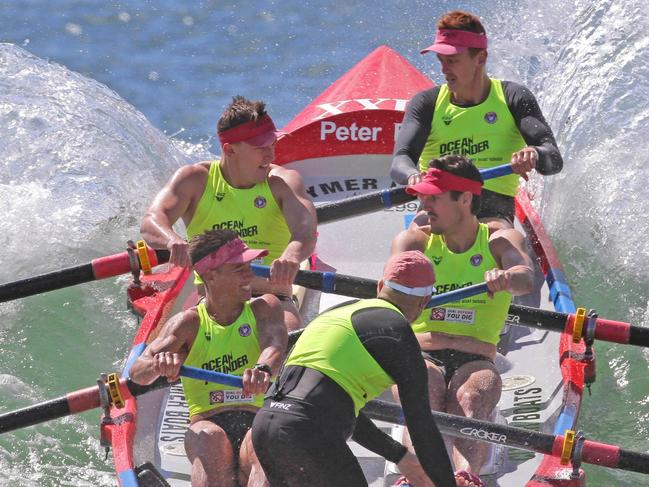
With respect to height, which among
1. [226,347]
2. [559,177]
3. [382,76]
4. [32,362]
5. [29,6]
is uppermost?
[29,6]

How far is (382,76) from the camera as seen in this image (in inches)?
369

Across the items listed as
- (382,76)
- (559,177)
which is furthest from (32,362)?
(559,177)

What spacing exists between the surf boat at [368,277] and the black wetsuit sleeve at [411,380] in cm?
87

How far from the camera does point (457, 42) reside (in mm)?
6988

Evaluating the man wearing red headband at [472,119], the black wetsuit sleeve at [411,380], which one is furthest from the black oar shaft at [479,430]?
the man wearing red headband at [472,119]

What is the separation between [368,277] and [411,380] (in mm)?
3433

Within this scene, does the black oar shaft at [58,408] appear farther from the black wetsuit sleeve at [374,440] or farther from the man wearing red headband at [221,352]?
the black wetsuit sleeve at [374,440]

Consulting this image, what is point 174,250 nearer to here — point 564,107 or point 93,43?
point 564,107

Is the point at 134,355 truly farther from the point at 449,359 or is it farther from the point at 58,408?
the point at 449,359

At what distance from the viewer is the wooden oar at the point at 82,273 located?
6.80 metres

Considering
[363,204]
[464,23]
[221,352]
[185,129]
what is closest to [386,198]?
[363,204]

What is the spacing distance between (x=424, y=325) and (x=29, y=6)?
10.5 metres

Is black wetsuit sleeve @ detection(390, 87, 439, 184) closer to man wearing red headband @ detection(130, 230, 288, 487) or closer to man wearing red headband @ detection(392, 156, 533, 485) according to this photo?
man wearing red headband @ detection(392, 156, 533, 485)

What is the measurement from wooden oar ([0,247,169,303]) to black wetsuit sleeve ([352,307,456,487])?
2.40 m
